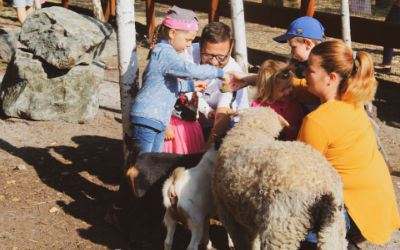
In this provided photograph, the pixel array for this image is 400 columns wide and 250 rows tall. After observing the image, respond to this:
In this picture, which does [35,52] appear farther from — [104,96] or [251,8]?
[251,8]

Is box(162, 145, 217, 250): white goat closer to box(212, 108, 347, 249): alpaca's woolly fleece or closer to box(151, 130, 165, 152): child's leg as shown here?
box(212, 108, 347, 249): alpaca's woolly fleece

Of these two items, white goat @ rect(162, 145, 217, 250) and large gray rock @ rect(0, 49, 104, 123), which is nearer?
white goat @ rect(162, 145, 217, 250)

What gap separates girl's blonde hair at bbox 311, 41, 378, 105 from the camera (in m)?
2.63

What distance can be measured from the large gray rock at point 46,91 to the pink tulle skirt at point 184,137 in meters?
2.55

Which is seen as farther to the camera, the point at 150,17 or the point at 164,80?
the point at 150,17

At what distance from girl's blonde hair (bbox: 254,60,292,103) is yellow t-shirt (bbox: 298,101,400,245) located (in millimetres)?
664

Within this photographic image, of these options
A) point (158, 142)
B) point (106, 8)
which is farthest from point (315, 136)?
point (106, 8)

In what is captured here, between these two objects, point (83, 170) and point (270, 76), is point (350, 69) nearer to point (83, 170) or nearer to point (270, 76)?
point (270, 76)

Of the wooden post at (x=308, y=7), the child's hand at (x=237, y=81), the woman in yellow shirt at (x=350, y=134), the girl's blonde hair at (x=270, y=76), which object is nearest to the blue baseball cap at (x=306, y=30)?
the girl's blonde hair at (x=270, y=76)

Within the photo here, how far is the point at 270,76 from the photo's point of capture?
3.28m

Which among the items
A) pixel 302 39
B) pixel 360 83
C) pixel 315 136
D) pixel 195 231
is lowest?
pixel 195 231

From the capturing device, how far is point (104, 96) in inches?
284

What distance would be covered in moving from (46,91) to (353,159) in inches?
181

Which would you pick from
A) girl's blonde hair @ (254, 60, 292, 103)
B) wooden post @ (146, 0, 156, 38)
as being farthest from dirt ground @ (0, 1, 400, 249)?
wooden post @ (146, 0, 156, 38)
